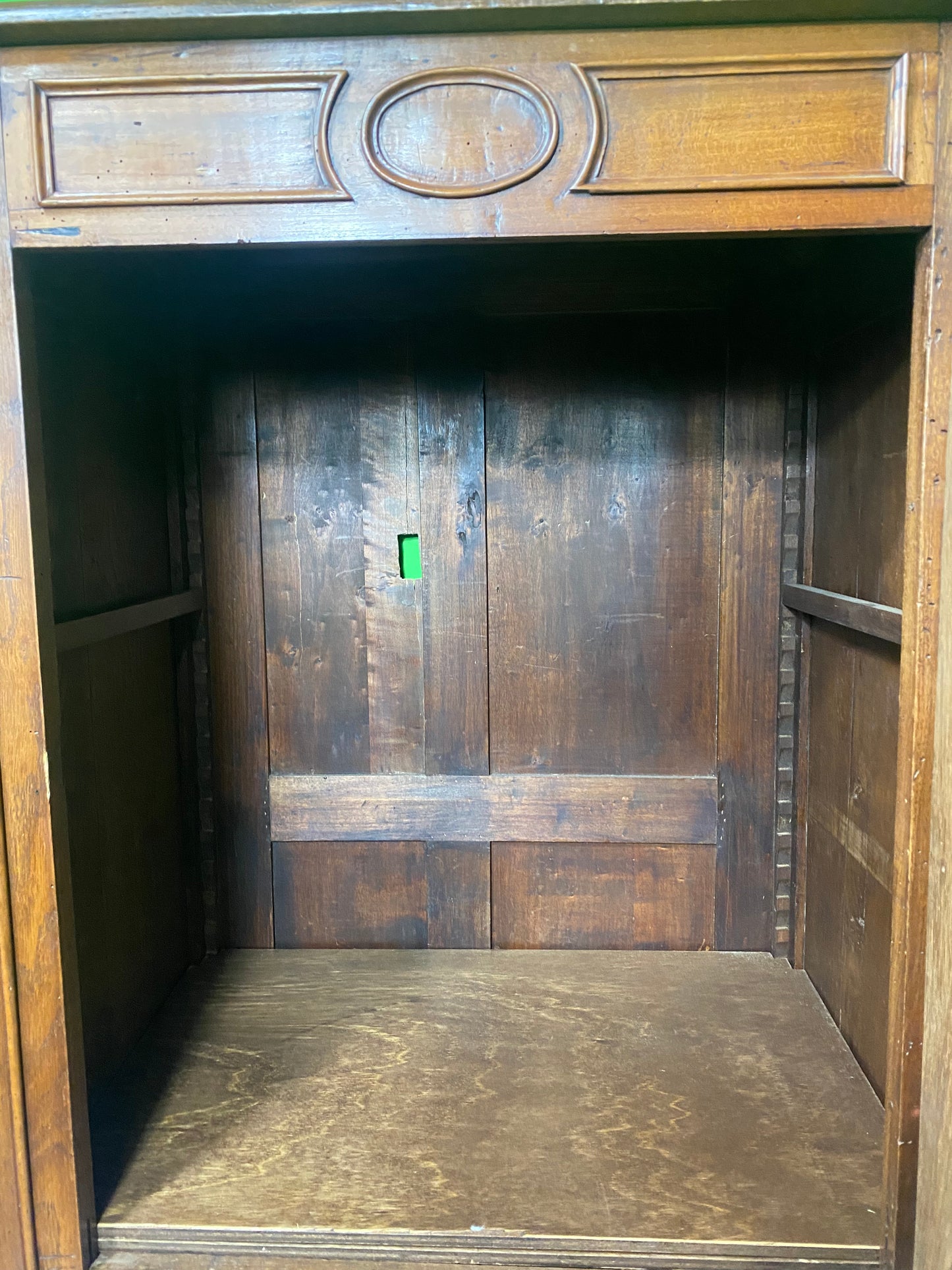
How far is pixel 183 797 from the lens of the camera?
2.51 metres

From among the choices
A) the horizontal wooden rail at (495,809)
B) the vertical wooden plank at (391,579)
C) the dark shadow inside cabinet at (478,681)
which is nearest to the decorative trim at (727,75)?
the dark shadow inside cabinet at (478,681)

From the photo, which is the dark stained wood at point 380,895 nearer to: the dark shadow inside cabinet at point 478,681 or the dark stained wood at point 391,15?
the dark shadow inside cabinet at point 478,681

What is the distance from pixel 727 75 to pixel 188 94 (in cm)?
80

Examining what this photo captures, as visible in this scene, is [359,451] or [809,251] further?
[359,451]

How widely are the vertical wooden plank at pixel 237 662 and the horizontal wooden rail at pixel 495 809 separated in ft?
0.34

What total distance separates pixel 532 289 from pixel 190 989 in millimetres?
2047

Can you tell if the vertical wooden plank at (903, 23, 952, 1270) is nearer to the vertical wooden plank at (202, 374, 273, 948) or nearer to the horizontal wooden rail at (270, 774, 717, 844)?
the horizontal wooden rail at (270, 774, 717, 844)

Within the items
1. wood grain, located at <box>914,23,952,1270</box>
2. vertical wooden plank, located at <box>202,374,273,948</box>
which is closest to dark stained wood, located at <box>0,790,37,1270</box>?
vertical wooden plank, located at <box>202,374,273,948</box>

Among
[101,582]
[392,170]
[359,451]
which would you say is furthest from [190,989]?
[392,170]

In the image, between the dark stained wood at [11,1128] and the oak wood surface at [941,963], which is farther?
the dark stained wood at [11,1128]

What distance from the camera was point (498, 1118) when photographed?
1.80 meters

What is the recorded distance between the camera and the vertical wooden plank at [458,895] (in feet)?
8.26

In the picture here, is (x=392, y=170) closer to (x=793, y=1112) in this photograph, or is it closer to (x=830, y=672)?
(x=830, y=672)

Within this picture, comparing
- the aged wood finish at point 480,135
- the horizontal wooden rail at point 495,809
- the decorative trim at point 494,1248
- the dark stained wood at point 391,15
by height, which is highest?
the dark stained wood at point 391,15
